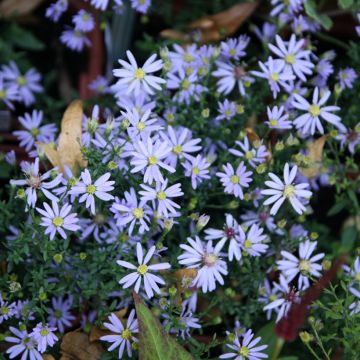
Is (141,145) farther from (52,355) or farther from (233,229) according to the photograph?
(52,355)

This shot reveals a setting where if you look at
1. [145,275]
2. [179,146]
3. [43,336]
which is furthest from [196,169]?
[43,336]

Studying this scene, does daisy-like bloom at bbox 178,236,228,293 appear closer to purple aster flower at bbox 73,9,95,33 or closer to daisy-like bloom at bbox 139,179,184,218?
daisy-like bloom at bbox 139,179,184,218

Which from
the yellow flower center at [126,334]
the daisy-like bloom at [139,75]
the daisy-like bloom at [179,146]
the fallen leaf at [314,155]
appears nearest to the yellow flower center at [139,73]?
the daisy-like bloom at [139,75]

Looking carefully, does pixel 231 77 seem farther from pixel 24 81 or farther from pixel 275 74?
pixel 24 81

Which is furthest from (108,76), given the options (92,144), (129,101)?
(92,144)

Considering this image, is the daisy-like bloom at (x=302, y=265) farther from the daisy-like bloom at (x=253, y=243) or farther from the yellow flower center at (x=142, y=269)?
the yellow flower center at (x=142, y=269)

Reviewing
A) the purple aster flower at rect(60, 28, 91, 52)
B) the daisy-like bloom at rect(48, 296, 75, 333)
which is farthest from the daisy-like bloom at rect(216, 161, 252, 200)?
the purple aster flower at rect(60, 28, 91, 52)

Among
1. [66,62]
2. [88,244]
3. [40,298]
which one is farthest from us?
[66,62]
